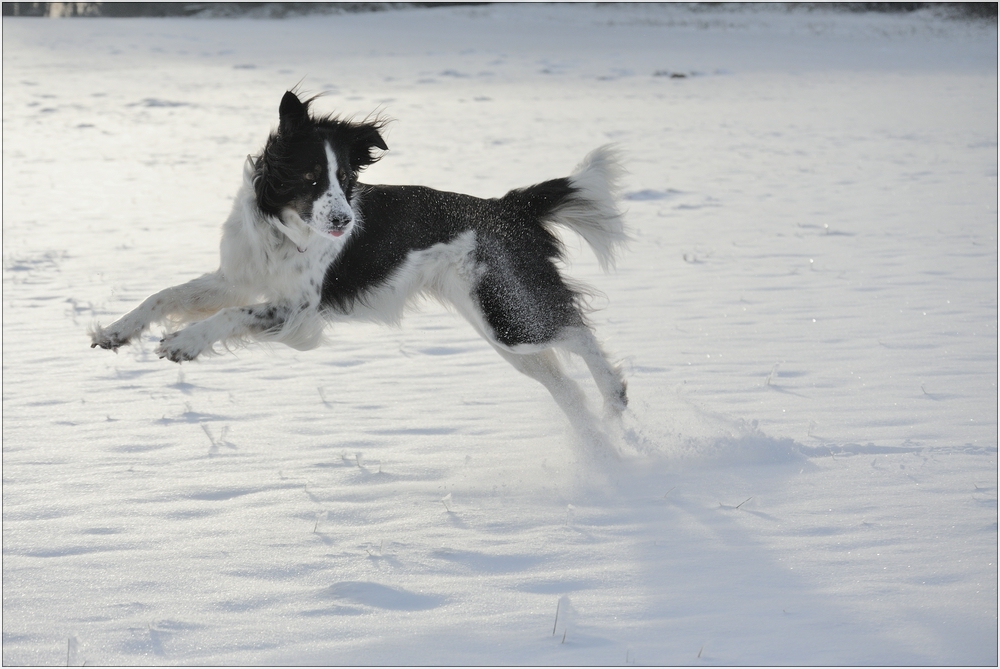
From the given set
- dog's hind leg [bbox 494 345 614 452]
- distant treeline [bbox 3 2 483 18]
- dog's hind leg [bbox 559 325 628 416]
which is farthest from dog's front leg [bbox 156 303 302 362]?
distant treeline [bbox 3 2 483 18]

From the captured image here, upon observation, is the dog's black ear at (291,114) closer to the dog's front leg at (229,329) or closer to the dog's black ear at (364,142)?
the dog's black ear at (364,142)

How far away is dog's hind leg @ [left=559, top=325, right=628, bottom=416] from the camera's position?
206 inches

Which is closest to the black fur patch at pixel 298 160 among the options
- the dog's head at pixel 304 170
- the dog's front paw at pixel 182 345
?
the dog's head at pixel 304 170

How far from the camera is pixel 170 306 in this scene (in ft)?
15.5

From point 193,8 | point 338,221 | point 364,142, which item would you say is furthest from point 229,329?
point 193,8

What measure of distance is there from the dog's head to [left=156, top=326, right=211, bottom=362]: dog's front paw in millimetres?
708

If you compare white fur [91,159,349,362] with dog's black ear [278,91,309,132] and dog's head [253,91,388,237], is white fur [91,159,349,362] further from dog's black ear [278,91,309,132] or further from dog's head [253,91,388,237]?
dog's black ear [278,91,309,132]

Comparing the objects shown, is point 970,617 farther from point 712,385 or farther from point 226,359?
point 226,359

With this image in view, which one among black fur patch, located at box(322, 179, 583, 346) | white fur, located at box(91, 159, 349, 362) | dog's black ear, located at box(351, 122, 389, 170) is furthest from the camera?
black fur patch, located at box(322, 179, 583, 346)

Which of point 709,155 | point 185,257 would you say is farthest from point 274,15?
point 185,257

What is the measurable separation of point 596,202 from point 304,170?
164cm

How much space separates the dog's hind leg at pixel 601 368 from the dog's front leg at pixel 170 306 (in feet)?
5.72

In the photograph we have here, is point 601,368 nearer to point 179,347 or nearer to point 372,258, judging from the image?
point 372,258

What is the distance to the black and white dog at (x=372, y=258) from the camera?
465 centimetres
